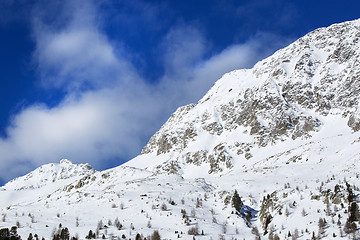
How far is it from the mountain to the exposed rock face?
1.83ft

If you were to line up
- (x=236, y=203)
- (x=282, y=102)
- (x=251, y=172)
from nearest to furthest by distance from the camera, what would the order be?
(x=236, y=203), (x=251, y=172), (x=282, y=102)

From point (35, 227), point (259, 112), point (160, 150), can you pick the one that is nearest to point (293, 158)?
point (35, 227)

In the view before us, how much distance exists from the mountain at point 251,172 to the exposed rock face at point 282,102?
559 mm

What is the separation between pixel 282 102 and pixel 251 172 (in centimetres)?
9329

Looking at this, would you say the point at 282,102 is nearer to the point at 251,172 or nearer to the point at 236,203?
the point at 251,172

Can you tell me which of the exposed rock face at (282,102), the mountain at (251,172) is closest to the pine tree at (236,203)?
the mountain at (251,172)

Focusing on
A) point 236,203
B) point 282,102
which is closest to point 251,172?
point 236,203

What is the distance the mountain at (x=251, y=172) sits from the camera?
23766mm

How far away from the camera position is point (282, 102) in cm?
13812

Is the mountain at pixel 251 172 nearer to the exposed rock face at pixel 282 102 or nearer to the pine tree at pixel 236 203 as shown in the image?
the pine tree at pixel 236 203

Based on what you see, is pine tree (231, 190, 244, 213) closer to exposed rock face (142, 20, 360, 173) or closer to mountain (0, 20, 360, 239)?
mountain (0, 20, 360, 239)

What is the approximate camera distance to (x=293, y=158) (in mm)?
72562

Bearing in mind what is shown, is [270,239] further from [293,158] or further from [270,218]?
[293,158]

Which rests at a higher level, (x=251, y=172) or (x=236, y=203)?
(x=251, y=172)
